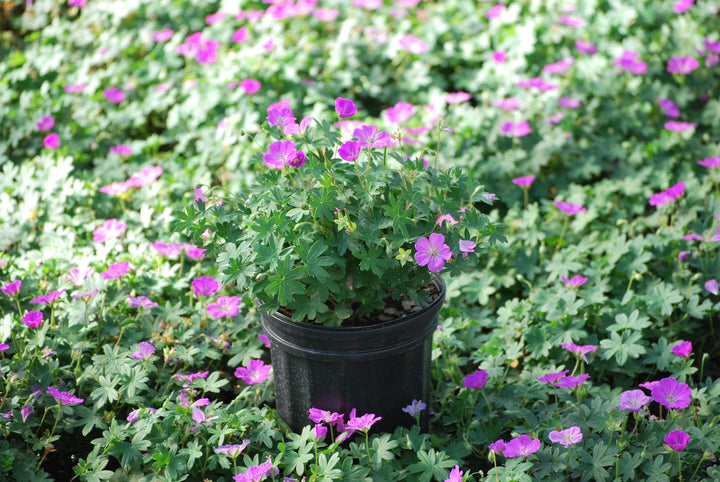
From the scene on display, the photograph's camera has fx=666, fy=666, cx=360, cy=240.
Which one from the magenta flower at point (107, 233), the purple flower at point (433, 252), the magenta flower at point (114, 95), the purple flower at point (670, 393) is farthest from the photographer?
A: the magenta flower at point (114, 95)

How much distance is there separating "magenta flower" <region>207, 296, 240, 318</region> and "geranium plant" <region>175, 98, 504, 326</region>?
0.33 m

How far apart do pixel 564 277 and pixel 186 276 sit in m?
1.40

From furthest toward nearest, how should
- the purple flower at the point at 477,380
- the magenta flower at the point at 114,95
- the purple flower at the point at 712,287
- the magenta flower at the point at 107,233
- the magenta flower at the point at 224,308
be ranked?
Answer: the magenta flower at the point at 114,95
the magenta flower at the point at 107,233
the purple flower at the point at 712,287
the magenta flower at the point at 224,308
the purple flower at the point at 477,380

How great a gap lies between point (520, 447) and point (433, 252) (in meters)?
0.53

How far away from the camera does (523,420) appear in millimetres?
2008

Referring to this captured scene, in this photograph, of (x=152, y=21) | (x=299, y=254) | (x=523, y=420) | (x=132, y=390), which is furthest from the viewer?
(x=152, y=21)

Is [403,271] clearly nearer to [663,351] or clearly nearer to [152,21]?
[663,351]

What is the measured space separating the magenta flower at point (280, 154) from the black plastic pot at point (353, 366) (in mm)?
405

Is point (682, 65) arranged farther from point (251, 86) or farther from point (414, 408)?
A: point (414, 408)

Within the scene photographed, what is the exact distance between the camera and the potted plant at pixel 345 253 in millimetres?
1632

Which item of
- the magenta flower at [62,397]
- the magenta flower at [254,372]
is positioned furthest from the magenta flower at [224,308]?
the magenta flower at [62,397]

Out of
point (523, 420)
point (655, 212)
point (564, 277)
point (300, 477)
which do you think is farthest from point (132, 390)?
point (655, 212)

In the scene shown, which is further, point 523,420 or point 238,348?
point 238,348

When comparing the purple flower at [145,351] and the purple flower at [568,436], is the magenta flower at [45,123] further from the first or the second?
the purple flower at [568,436]
